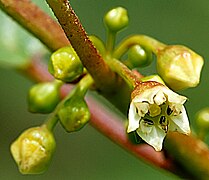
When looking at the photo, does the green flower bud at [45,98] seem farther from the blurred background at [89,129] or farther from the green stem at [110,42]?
the blurred background at [89,129]

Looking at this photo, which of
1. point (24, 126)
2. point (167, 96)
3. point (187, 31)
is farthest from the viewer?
point (24, 126)

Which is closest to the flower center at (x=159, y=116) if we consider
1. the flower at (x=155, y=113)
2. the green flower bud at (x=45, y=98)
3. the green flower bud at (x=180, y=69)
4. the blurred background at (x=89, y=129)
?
the flower at (x=155, y=113)

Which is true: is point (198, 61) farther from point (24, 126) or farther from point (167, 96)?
point (24, 126)

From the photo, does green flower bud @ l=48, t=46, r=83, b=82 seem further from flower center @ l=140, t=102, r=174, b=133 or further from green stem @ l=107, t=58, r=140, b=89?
flower center @ l=140, t=102, r=174, b=133

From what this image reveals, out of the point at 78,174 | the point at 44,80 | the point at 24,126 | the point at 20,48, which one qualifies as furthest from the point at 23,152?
the point at 24,126

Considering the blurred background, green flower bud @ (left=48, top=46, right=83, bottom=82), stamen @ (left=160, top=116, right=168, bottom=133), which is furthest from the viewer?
the blurred background

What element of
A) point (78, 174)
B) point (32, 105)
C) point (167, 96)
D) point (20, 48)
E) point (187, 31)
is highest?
point (167, 96)

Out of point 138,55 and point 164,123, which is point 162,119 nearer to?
point 164,123

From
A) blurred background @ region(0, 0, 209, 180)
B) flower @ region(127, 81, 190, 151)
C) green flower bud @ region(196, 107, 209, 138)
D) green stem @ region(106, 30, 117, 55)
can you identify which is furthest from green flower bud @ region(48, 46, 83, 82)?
blurred background @ region(0, 0, 209, 180)

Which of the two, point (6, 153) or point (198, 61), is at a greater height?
point (198, 61)
